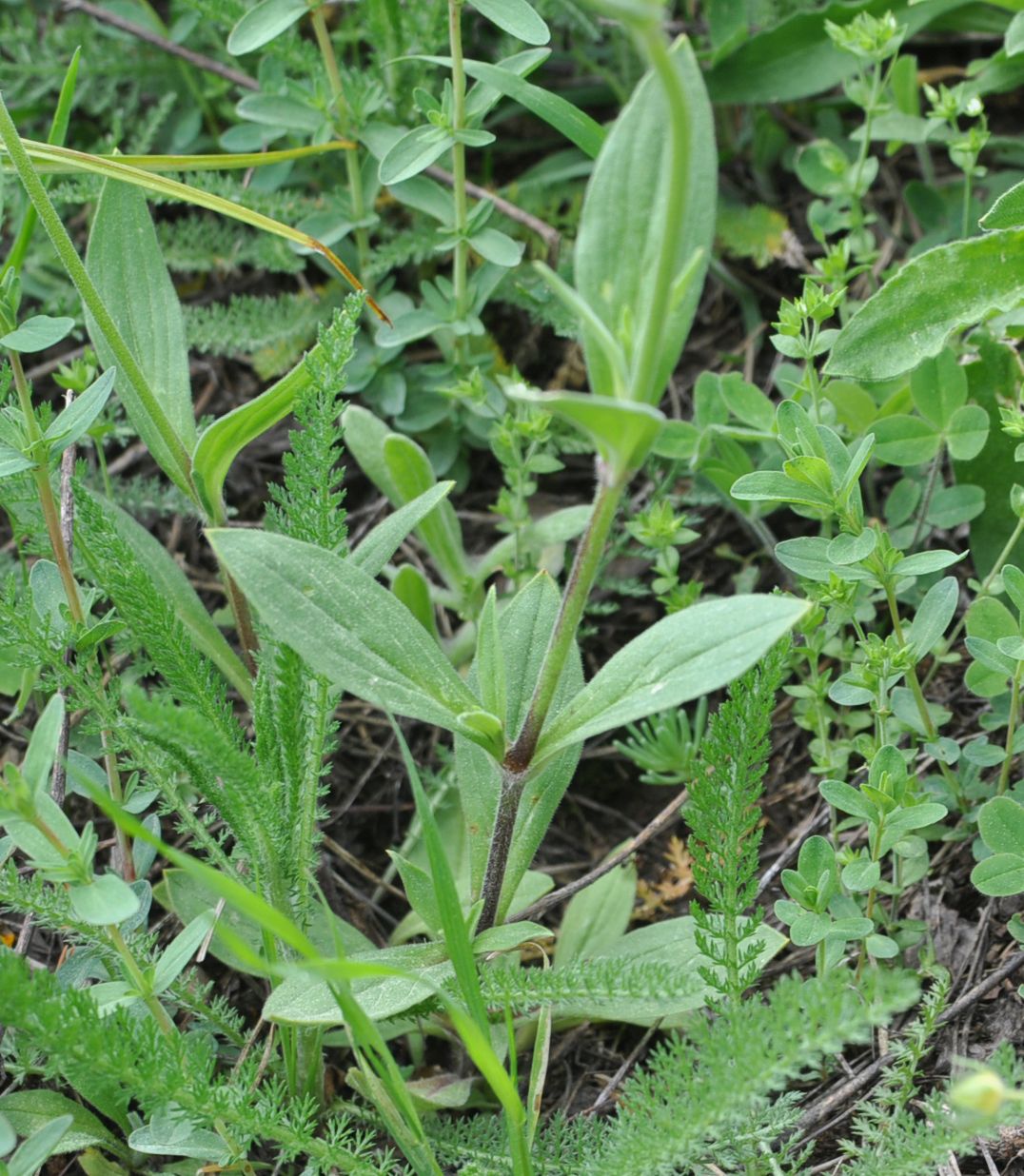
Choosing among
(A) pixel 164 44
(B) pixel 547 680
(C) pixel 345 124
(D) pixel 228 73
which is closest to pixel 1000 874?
(B) pixel 547 680

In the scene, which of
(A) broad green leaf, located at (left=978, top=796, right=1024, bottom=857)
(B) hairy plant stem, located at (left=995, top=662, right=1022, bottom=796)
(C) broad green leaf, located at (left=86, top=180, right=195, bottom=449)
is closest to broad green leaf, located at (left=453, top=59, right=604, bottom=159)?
(C) broad green leaf, located at (left=86, top=180, right=195, bottom=449)

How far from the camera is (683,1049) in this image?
1.58m

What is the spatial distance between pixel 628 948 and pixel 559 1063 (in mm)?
280

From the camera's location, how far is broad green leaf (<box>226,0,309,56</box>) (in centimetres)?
238

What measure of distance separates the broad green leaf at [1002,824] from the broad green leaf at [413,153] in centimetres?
148

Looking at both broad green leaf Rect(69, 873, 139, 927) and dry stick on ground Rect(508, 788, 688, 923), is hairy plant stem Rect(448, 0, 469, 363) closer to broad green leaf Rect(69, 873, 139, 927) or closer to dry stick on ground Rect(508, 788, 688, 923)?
dry stick on ground Rect(508, 788, 688, 923)

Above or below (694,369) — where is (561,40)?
above

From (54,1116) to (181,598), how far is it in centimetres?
89

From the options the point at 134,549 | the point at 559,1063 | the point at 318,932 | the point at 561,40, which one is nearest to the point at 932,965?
the point at 559,1063

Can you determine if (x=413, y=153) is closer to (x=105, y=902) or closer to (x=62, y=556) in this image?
(x=62, y=556)

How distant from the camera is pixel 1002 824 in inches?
74.7

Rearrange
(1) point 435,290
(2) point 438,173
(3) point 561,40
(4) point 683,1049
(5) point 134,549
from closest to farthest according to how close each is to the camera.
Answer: (4) point 683,1049 → (5) point 134,549 → (1) point 435,290 → (2) point 438,173 → (3) point 561,40

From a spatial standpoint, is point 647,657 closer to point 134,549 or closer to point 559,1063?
point 559,1063

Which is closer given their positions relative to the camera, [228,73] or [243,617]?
[243,617]
